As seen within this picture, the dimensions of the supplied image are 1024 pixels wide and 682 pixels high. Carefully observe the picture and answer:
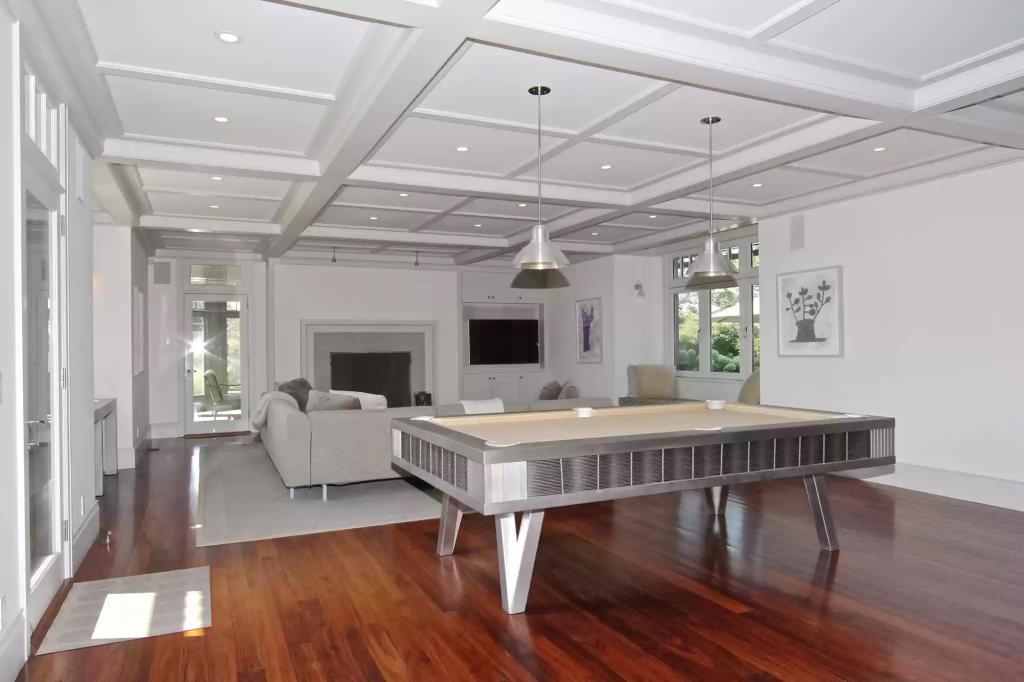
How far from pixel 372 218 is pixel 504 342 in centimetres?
419

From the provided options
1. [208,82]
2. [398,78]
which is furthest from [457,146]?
[208,82]

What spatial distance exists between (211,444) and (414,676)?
6.71 metres

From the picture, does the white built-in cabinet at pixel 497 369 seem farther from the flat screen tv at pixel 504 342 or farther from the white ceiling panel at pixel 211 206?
the white ceiling panel at pixel 211 206

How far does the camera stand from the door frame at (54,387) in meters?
2.82

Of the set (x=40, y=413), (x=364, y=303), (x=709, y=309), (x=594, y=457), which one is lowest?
(x=594, y=457)

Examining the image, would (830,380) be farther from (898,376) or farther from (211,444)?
(211,444)

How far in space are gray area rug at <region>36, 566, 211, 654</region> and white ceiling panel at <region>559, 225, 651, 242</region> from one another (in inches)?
213

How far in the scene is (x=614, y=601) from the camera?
325 centimetres

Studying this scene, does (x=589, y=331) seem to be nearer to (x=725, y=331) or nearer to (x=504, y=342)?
(x=504, y=342)

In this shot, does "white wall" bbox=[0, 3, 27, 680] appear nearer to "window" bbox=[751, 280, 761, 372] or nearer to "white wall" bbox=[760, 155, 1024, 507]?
"white wall" bbox=[760, 155, 1024, 507]

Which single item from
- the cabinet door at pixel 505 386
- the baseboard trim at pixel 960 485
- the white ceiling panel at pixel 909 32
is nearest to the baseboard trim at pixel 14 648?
the white ceiling panel at pixel 909 32

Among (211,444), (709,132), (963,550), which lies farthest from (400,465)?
(211,444)

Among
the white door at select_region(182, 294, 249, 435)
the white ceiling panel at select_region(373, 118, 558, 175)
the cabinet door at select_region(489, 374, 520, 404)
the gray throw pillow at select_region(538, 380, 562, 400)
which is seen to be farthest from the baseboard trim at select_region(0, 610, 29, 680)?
the cabinet door at select_region(489, 374, 520, 404)

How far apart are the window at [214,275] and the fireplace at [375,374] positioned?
170 cm
